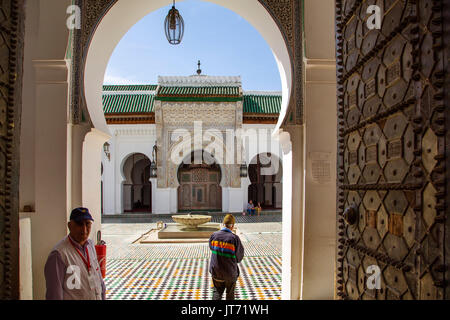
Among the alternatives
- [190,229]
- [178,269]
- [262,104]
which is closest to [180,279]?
[178,269]

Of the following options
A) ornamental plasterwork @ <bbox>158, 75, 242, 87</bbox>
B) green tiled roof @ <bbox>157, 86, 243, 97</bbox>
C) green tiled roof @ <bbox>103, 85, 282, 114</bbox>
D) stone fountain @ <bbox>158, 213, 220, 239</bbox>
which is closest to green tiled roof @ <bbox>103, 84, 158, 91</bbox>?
green tiled roof @ <bbox>103, 85, 282, 114</bbox>

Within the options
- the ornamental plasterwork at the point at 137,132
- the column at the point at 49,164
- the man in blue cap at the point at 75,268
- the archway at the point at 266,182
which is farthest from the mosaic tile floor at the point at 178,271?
the archway at the point at 266,182

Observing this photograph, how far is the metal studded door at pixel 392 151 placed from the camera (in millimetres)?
752

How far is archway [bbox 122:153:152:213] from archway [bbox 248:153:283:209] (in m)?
3.55

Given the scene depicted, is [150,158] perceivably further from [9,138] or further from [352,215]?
[352,215]

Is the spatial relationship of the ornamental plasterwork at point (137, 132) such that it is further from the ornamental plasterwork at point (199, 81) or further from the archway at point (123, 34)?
the archway at point (123, 34)

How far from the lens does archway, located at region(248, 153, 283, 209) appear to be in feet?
36.6

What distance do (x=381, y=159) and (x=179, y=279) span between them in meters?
3.13

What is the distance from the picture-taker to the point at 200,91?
10203mm

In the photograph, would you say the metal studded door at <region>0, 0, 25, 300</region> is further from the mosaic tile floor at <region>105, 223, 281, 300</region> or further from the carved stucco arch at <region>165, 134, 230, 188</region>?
the carved stucco arch at <region>165, 134, 230, 188</region>

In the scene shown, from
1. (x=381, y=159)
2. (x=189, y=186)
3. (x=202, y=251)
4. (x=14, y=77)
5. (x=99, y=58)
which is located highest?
(x=99, y=58)
